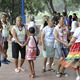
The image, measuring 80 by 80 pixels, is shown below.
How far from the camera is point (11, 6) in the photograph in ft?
65.7

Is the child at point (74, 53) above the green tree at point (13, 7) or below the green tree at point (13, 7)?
below

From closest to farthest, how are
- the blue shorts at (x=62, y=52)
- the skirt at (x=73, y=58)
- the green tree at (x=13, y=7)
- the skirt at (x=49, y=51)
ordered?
the skirt at (x=73, y=58) < the blue shorts at (x=62, y=52) < the skirt at (x=49, y=51) < the green tree at (x=13, y=7)

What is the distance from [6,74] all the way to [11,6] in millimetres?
14366

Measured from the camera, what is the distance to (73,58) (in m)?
5.59

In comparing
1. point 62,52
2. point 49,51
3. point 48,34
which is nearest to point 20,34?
point 48,34

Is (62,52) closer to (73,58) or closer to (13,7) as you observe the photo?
(73,58)

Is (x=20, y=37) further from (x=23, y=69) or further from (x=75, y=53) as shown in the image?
(x=75, y=53)

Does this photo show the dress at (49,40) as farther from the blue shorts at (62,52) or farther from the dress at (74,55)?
the dress at (74,55)

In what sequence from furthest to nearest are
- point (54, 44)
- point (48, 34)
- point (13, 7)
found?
point (13, 7) → point (48, 34) → point (54, 44)

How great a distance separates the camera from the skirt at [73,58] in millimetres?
5527

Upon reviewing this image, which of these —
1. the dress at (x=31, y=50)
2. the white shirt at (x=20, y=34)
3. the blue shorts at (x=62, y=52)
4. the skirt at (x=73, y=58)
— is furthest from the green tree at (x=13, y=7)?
the skirt at (x=73, y=58)

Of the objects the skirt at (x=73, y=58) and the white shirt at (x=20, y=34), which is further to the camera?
the white shirt at (x=20, y=34)

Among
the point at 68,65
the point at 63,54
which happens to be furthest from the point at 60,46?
the point at 68,65

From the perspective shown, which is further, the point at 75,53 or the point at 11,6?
the point at 11,6
